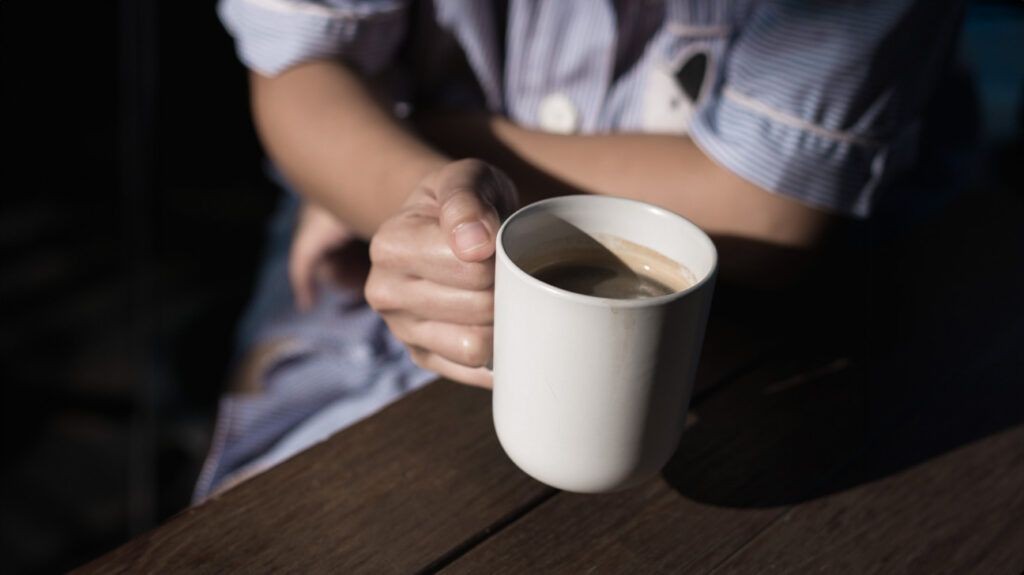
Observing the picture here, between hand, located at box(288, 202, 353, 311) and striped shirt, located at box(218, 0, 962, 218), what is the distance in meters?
0.16

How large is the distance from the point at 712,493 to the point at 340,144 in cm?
47

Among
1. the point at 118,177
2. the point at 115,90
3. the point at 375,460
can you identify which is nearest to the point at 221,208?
the point at 118,177

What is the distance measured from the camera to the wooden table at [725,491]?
0.54 metres

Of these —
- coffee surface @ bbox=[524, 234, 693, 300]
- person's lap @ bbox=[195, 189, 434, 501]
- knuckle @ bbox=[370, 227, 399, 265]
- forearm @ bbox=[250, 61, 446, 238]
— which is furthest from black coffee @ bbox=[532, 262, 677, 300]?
person's lap @ bbox=[195, 189, 434, 501]

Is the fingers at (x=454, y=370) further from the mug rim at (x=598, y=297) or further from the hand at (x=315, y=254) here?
the hand at (x=315, y=254)

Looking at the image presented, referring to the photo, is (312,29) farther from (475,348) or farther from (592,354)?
(592,354)

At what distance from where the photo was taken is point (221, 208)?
2211mm

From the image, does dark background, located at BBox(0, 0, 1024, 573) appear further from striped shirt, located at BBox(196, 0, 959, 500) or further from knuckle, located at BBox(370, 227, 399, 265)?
knuckle, located at BBox(370, 227, 399, 265)

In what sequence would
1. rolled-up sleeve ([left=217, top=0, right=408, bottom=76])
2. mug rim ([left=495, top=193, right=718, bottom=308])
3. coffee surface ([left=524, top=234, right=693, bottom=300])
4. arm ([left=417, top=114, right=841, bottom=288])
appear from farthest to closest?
rolled-up sleeve ([left=217, top=0, right=408, bottom=76]), arm ([left=417, top=114, right=841, bottom=288]), coffee surface ([left=524, top=234, right=693, bottom=300]), mug rim ([left=495, top=193, right=718, bottom=308])

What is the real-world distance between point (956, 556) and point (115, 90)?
91.1 inches

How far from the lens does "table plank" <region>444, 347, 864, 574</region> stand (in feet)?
1.76

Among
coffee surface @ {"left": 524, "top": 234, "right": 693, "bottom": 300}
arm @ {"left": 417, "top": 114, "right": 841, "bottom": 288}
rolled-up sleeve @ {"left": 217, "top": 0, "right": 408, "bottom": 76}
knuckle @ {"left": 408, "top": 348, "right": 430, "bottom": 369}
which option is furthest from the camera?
rolled-up sleeve @ {"left": 217, "top": 0, "right": 408, "bottom": 76}

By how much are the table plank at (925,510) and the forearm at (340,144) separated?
39 centimetres

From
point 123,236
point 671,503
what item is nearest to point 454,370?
point 671,503
